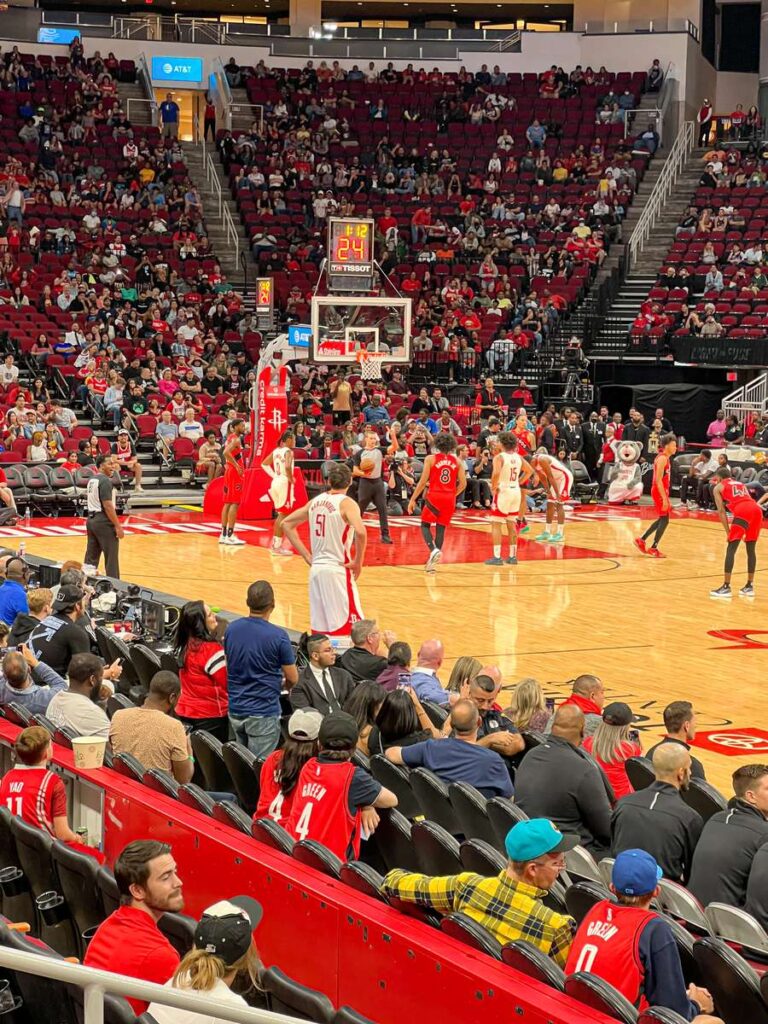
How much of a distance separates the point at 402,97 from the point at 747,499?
25024 mm

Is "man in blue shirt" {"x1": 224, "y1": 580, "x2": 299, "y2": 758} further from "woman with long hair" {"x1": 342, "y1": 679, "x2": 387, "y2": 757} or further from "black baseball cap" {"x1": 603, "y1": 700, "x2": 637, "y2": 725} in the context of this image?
"black baseball cap" {"x1": 603, "y1": 700, "x2": 637, "y2": 725}

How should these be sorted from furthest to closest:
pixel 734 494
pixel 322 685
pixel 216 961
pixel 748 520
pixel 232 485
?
pixel 232 485
pixel 734 494
pixel 748 520
pixel 322 685
pixel 216 961

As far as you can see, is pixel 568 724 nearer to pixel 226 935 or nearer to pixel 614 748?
pixel 614 748

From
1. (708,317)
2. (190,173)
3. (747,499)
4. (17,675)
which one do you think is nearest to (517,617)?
(747,499)

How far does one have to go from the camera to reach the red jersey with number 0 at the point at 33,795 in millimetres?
6102

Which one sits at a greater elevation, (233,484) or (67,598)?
(67,598)

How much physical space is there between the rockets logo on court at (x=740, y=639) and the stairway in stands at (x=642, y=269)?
18040 millimetres

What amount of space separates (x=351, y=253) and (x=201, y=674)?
19.6 m

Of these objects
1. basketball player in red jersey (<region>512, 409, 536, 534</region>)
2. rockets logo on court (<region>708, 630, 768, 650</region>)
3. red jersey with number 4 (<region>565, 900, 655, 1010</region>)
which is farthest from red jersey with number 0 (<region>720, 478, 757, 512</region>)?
red jersey with number 4 (<region>565, 900, 655, 1010</region>)

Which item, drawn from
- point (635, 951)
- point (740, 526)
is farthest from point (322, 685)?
point (740, 526)

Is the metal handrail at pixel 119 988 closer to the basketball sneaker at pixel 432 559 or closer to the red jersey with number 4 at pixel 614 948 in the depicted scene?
the red jersey with number 4 at pixel 614 948

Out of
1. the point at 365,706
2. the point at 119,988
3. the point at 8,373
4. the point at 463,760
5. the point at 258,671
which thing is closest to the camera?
the point at 119,988

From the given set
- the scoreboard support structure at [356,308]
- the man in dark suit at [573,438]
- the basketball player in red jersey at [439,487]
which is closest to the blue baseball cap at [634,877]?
the basketball player in red jersey at [439,487]

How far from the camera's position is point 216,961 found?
3852mm
